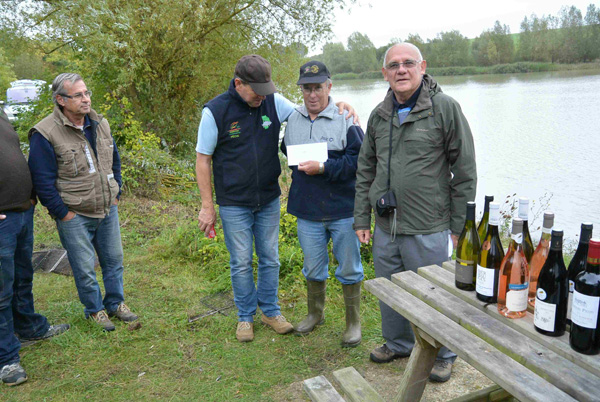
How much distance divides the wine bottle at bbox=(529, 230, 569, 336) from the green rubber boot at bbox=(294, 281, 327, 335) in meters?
2.05

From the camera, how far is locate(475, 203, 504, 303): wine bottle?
6.11 feet

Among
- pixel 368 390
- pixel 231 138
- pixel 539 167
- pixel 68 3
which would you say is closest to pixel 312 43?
pixel 68 3

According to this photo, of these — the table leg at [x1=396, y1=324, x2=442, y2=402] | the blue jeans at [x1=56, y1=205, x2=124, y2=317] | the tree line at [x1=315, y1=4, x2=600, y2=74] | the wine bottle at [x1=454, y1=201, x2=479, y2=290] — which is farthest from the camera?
the tree line at [x1=315, y1=4, x2=600, y2=74]

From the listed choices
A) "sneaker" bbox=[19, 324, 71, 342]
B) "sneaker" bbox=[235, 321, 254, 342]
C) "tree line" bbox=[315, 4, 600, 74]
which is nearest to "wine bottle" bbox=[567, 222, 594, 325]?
"sneaker" bbox=[235, 321, 254, 342]

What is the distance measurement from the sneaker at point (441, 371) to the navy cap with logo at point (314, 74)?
1.97m

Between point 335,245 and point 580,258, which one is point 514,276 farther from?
point 335,245

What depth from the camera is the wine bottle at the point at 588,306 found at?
1455 millimetres

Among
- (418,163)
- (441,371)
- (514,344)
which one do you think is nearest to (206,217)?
(418,163)

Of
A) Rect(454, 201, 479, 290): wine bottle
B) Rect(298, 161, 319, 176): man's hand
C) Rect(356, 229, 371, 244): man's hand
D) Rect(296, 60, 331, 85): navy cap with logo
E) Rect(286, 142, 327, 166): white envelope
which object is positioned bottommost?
Rect(356, 229, 371, 244): man's hand

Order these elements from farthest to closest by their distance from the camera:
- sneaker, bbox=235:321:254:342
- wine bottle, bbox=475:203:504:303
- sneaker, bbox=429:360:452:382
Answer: sneaker, bbox=235:321:254:342
sneaker, bbox=429:360:452:382
wine bottle, bbox=475:203:504:303

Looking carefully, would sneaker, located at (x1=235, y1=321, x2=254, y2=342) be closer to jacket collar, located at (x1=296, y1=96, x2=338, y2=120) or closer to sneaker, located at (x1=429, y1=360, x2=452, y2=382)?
sneaker, located at (x1=429, y1=360, x2=452, y2=382)

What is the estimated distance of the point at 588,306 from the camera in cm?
146

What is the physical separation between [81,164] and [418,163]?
7.78 ft

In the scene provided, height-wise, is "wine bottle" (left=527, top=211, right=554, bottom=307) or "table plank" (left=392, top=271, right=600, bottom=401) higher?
"wine bottle" (left=527, top=211, right=554, bottom=307)
